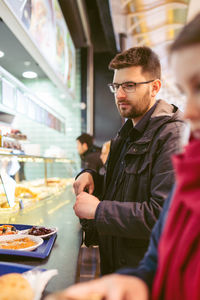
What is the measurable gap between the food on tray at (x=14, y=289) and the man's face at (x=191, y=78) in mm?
547

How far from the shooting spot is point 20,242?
1294 mm

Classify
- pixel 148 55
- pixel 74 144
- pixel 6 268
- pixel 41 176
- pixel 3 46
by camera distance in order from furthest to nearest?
pixel 74 144 < pixel 41 176 < pixel 3 46 < pixel 148 55 < pixel 6 268

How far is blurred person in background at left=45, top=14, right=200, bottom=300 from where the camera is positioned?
449 mm

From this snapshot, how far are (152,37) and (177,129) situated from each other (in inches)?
176

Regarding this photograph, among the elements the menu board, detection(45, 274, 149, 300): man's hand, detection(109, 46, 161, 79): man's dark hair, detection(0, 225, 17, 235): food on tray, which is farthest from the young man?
the menu board

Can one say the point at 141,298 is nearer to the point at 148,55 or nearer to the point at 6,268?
the point at 6,268

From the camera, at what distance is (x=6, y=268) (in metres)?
0.93

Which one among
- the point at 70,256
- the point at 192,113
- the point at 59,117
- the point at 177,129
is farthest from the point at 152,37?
the point at 192,113

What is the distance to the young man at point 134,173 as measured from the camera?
113cm

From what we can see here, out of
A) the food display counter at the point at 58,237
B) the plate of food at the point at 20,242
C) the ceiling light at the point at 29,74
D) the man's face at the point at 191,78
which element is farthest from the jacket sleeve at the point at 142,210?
the ceiling light at the point at 29,74

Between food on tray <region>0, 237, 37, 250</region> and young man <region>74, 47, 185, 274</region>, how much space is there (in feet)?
0.92

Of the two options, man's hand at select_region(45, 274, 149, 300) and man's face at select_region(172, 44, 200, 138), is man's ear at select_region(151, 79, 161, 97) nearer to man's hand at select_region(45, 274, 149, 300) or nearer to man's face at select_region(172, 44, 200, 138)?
man's face at select_region(172, 44, 200, 138)

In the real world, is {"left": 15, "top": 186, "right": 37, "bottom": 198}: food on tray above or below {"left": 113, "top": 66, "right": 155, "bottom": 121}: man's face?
below

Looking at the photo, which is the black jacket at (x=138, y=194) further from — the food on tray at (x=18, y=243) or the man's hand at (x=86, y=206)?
the food on tray at (x=18, y=243)
